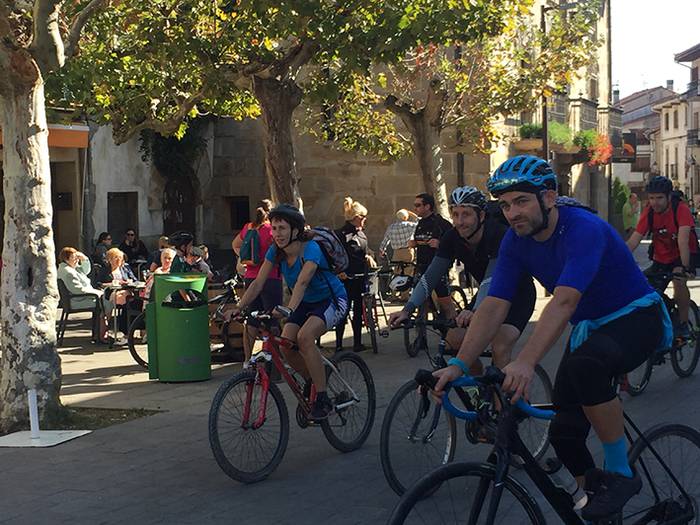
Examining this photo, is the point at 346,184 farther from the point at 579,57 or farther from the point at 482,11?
the point at 482,11

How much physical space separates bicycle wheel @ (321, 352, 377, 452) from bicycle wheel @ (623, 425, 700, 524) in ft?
10.4

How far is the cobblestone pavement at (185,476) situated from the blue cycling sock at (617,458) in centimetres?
136

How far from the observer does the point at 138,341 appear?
1439cm

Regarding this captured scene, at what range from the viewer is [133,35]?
1630 centimetres

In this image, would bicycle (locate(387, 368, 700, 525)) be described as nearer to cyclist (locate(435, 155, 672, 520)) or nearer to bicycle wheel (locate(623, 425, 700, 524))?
bicycle wheel (locate(623, 425, 700, 524))

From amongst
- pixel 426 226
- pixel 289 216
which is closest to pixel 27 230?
pixel 289 216

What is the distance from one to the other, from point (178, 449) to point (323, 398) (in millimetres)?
1188

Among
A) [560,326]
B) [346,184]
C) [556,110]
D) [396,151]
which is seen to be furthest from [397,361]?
[556,110]

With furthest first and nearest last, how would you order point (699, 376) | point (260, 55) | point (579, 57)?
point (579, 57) < point (260, 55) < point (699, 376)

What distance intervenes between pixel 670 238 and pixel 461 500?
768 cm

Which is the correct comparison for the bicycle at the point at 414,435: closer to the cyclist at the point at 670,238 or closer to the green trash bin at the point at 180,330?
the cyclist at the point at 670,238

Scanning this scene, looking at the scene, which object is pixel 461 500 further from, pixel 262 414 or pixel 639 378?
pixel 639 378

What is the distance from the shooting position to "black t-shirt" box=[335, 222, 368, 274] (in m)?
14.5

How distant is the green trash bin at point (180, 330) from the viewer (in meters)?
11.8
